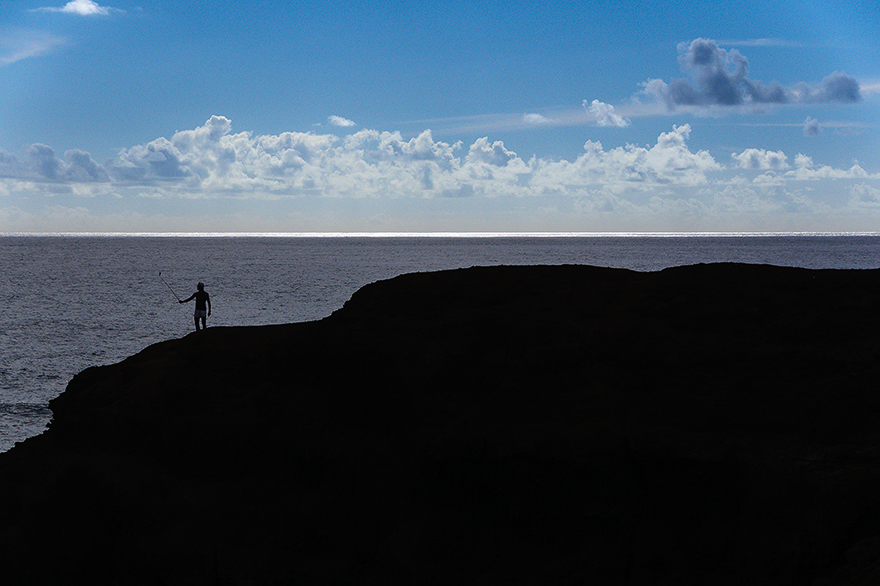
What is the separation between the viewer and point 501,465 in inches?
339

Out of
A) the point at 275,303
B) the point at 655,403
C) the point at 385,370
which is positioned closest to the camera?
the point at 655,403

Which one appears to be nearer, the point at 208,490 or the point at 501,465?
the point at 501,465

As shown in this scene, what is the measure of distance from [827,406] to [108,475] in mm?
10110

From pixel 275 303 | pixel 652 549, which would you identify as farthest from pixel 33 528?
pixel 275 303

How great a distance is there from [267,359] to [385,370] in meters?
2.40

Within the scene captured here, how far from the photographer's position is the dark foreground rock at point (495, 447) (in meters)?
7.80

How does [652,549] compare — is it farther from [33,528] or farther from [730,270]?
[33,528]

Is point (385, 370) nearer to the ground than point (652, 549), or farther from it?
farther from it

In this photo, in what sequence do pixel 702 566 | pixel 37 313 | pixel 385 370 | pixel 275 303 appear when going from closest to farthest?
pixel 702 566 < pixel 385 370 < pixel 37 313 < pixel 275 303

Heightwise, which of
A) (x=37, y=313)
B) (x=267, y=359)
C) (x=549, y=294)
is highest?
(x=549, y=294)

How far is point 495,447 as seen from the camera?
28.5 feet

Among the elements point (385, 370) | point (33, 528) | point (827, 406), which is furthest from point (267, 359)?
point (827, 406)

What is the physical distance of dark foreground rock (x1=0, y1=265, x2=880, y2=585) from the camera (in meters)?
7.80

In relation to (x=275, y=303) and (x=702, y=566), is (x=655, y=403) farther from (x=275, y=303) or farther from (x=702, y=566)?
(x=275, y=303)
